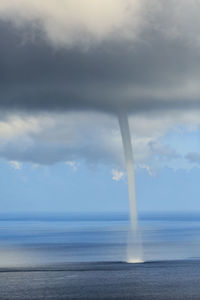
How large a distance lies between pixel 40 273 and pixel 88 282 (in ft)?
39.3

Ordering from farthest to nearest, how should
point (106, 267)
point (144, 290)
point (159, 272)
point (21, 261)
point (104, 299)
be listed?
point (21, 261)
point (106, 267)
point (159, 272)
point (144, 290)
point (104, 299)

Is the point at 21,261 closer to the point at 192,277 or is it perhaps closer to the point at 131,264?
the point at 131,264

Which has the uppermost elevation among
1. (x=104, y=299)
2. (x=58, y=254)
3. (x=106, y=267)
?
(x=58, y=254)

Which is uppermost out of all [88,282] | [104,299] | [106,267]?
[106,267]

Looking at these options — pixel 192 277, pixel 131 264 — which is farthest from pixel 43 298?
pixel 131 264

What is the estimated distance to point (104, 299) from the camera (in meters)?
48.8

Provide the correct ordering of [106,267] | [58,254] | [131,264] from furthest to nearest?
1. [58,254]
2. [131,264]
3. [106,267]

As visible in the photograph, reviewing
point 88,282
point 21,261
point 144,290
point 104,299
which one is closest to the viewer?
point 104,299

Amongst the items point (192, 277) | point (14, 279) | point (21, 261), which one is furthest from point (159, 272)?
point (21, 261)

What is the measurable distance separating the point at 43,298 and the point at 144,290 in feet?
35.5

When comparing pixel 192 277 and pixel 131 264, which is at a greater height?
pixel 131 264

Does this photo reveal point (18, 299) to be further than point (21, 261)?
No

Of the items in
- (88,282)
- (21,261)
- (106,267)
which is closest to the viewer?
(88,282)

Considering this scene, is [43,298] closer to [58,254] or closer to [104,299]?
[104,299]
